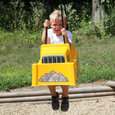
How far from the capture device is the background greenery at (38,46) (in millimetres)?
5828

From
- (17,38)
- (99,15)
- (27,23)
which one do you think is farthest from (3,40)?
(99,15)

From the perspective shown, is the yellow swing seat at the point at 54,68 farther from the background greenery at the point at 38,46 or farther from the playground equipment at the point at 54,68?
the background greenery at the point at 38,46

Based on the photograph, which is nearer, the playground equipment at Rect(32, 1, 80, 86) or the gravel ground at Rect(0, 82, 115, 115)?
the playground equipment at Rect(32, 1, 80, 86)

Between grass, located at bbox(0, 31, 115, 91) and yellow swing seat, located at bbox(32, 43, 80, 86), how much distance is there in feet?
10.3

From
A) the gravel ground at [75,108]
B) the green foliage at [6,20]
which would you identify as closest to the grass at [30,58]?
the gravel ground at [75,108]

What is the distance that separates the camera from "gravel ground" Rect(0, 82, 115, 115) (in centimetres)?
501

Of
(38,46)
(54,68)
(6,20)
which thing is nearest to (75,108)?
(54,68)

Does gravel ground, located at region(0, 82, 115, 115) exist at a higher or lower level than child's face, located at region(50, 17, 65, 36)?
lower

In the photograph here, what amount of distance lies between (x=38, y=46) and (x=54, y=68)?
5.70 metres

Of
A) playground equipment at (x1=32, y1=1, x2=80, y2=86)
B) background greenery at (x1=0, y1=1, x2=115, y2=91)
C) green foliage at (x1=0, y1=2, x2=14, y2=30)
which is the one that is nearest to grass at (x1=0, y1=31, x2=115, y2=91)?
background greenery at (x1=0, y1=1, x2=115, y2=91)

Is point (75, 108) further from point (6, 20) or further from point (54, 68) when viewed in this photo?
point (6, 20)

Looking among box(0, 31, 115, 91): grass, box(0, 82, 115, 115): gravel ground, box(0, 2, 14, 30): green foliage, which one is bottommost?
box(0, 82, 115, 115): gravel ground

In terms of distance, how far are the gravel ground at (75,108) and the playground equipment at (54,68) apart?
273 cm

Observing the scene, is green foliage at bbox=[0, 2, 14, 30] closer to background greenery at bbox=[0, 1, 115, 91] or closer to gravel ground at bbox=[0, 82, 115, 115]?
background greenery at bbox=[0, 1, 115, 91]
